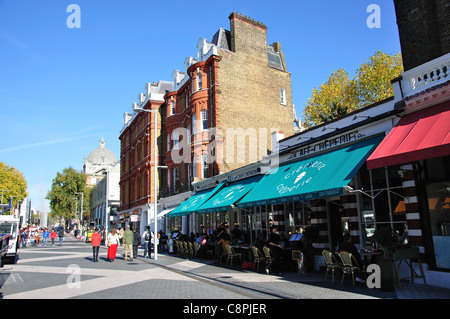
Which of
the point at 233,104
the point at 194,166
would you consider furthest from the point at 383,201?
the point at 194,166

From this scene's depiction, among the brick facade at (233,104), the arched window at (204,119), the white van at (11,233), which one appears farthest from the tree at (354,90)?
the white van at (11,233)

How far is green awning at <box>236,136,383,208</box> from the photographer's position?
1094cm

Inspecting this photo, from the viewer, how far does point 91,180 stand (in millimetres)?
108500

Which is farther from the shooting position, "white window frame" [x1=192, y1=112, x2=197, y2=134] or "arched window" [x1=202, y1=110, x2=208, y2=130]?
"white window frame" [x1=192, y1=112, x2=197, y2=134]

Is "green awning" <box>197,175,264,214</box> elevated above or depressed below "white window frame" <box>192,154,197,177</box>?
below

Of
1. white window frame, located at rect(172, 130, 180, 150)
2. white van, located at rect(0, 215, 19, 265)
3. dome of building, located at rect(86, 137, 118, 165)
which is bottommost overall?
white van, located at rect(0, 215, 19, 265)

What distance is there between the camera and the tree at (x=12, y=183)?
62094 mm

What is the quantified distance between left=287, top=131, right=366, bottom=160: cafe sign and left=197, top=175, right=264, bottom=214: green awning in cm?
281

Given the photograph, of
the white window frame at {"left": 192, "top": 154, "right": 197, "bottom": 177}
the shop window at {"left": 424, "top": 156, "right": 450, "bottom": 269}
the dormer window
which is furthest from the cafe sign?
the dormer window

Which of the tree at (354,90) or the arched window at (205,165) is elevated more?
the tree at (354,90)

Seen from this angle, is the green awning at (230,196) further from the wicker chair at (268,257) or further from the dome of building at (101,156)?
the dome of building at (101,156)

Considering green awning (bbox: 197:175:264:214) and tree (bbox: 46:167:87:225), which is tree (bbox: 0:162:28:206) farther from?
green awning (bbox: 197:175:264:214)

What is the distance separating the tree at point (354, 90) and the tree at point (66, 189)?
57.8 meters
